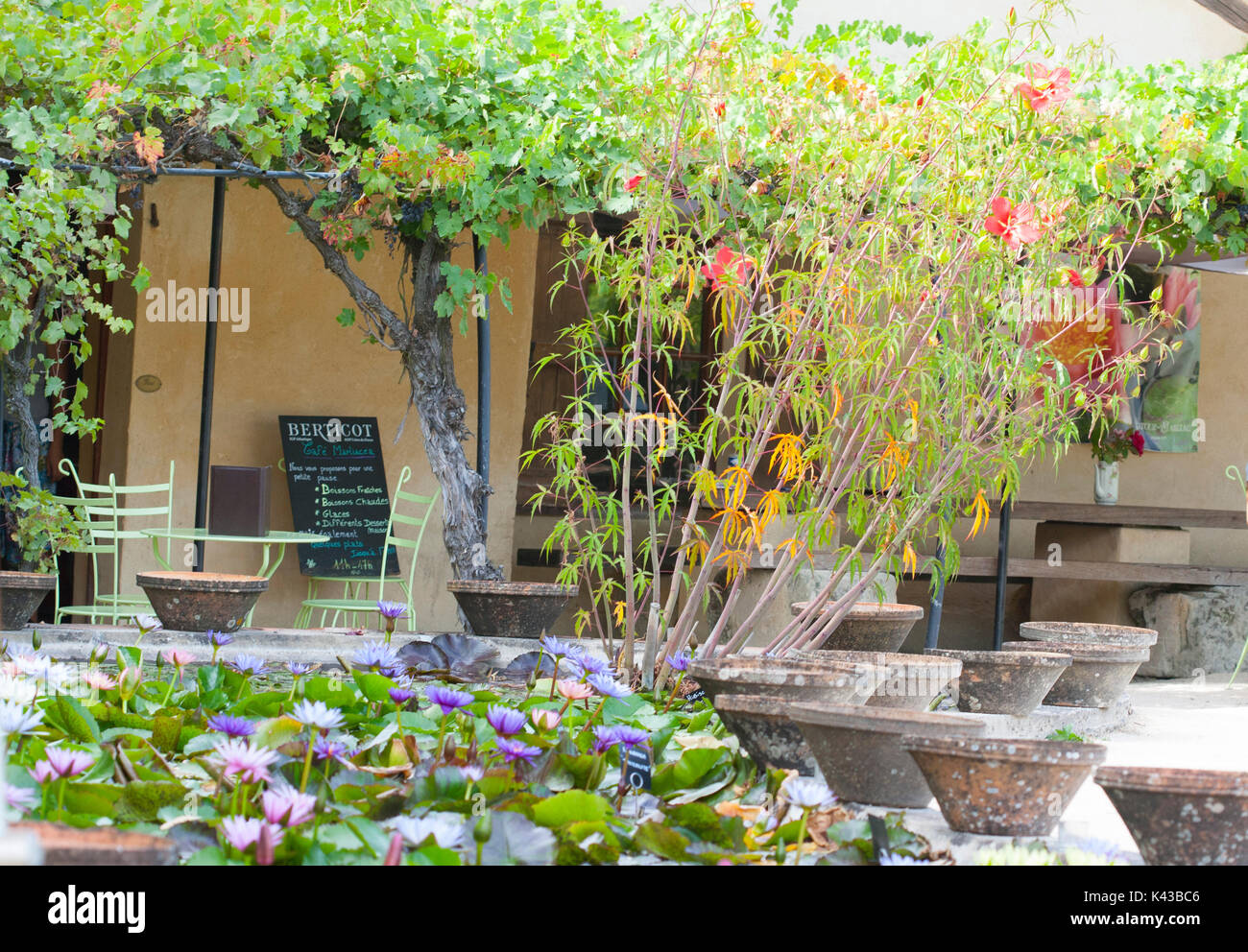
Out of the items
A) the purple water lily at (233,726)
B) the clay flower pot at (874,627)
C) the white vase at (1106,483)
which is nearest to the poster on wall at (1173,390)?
the white vase at (1106,483)

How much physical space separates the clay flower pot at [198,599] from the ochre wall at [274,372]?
216 centimetres

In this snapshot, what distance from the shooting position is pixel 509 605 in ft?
13.9

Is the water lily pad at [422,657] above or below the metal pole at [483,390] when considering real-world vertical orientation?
below

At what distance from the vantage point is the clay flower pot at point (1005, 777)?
186 cm

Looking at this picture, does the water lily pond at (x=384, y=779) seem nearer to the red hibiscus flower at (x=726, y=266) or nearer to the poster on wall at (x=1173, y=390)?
the red hibiscus flower at (x=726, y=266)

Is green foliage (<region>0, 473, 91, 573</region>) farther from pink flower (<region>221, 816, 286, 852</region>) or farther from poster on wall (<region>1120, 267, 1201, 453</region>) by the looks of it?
poster on wall (<region>1120, 267, 1201, 453</region>)

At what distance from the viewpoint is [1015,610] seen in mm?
8484

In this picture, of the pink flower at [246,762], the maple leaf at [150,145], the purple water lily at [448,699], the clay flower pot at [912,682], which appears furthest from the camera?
the maple leaf at [150,145]

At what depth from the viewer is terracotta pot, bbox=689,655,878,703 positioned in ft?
8.20

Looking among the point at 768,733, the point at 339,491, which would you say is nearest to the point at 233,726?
the point at 768,733

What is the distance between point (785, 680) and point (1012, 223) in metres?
1.26

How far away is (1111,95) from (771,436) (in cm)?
284
